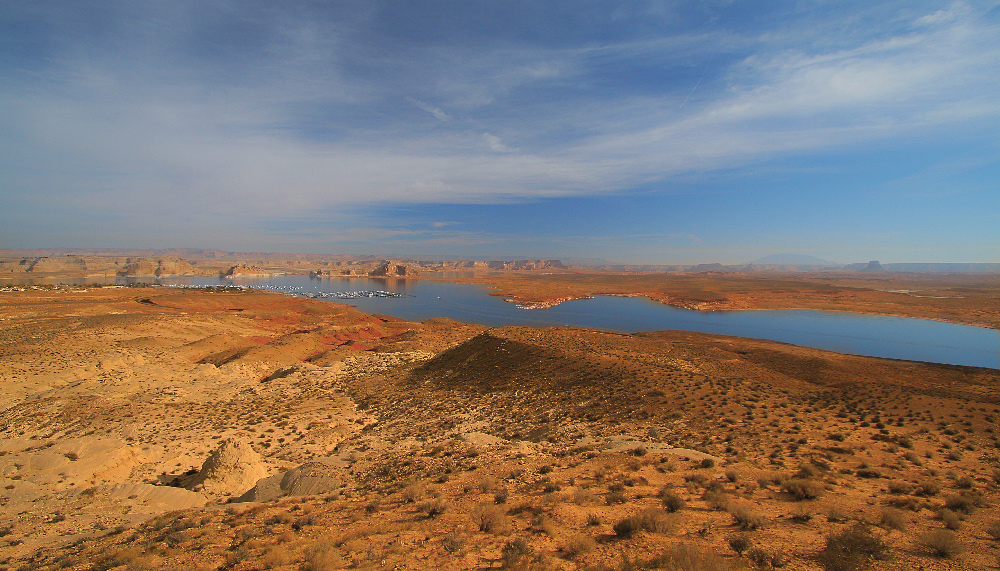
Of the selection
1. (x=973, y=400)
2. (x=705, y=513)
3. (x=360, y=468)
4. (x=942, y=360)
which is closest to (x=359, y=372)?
(x=360, y=468)

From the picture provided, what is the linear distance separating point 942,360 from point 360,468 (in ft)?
147

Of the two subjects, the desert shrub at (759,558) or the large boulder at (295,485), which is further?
the large boulder at (295,485)

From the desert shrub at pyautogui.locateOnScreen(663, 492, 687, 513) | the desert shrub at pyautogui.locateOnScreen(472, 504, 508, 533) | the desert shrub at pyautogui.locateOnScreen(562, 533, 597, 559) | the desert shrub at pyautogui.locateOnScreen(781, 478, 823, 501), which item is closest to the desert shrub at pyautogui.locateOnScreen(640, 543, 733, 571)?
the desert shrub at pyautogui.locateOnScreen(562, 533, 597, 559)

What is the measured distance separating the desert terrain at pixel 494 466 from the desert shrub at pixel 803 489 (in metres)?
0.06

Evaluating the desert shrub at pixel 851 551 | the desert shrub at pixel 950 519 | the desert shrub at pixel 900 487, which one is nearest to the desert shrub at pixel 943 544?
the desert shrub at pixel 851 551

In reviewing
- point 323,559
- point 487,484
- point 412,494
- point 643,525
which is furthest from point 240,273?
point 643,525

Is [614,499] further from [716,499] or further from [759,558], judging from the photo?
[759,558]

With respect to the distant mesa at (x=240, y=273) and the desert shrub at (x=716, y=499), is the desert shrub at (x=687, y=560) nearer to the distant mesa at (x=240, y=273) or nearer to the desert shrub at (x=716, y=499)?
the desert shrub at (x=716, y=499)

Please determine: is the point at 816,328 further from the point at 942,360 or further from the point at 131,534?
the point at 131,534

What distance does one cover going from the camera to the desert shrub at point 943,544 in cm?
449

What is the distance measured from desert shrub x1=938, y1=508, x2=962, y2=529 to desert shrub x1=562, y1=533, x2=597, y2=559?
4.84 meters

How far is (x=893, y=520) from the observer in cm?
529

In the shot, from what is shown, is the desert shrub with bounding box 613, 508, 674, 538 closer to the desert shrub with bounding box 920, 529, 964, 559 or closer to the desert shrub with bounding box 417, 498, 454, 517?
the desert shrub with bounding box 417, 498, 454, 517

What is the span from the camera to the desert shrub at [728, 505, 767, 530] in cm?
540
